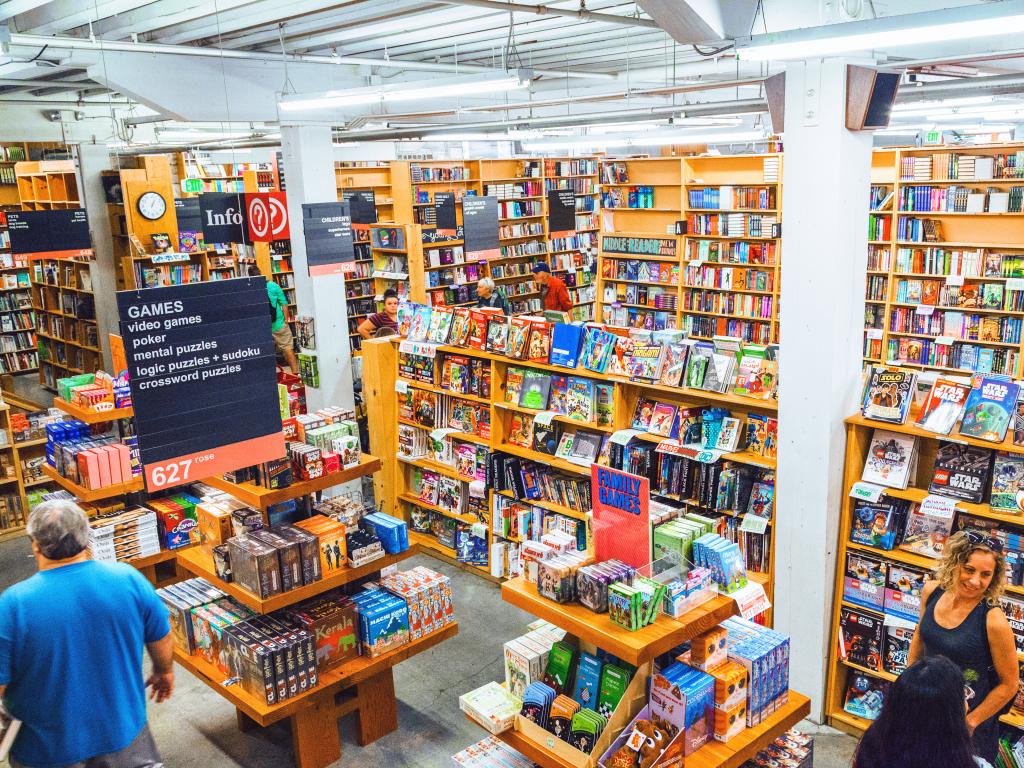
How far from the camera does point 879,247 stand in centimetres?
967

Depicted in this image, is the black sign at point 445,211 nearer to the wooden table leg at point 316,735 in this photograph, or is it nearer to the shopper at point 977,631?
the wooden table leg at point 316,735

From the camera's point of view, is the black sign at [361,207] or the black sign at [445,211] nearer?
the black sign at [361,207]

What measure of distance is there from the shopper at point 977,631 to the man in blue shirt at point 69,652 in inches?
130

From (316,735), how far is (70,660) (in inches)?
67.1

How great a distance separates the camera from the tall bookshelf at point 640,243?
11.4 meters

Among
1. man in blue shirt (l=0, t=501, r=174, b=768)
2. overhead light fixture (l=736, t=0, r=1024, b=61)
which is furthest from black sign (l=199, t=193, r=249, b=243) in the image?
overhead light fixture (l=736, t=0, r=1024, b=61)

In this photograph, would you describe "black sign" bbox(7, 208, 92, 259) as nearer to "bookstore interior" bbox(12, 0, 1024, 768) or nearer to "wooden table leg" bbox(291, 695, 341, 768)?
"bookstore interior" bbox(12, 0, 1024, 768)

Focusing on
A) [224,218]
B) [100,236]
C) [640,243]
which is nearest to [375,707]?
[224,218]

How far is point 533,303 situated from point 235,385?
10.7 metres

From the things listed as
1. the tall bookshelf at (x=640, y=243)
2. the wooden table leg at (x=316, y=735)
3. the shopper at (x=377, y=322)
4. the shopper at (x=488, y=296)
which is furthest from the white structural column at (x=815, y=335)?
the tall bookshelf at (x=640, y=243)

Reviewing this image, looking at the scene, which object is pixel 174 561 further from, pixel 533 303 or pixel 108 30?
pixel 533 303

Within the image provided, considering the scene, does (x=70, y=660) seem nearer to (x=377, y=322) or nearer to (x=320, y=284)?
(x=320, y=284)

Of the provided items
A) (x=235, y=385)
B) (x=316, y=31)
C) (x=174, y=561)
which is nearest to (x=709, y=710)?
(x=235, y=385)

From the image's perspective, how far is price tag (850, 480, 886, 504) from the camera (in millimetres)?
4582
